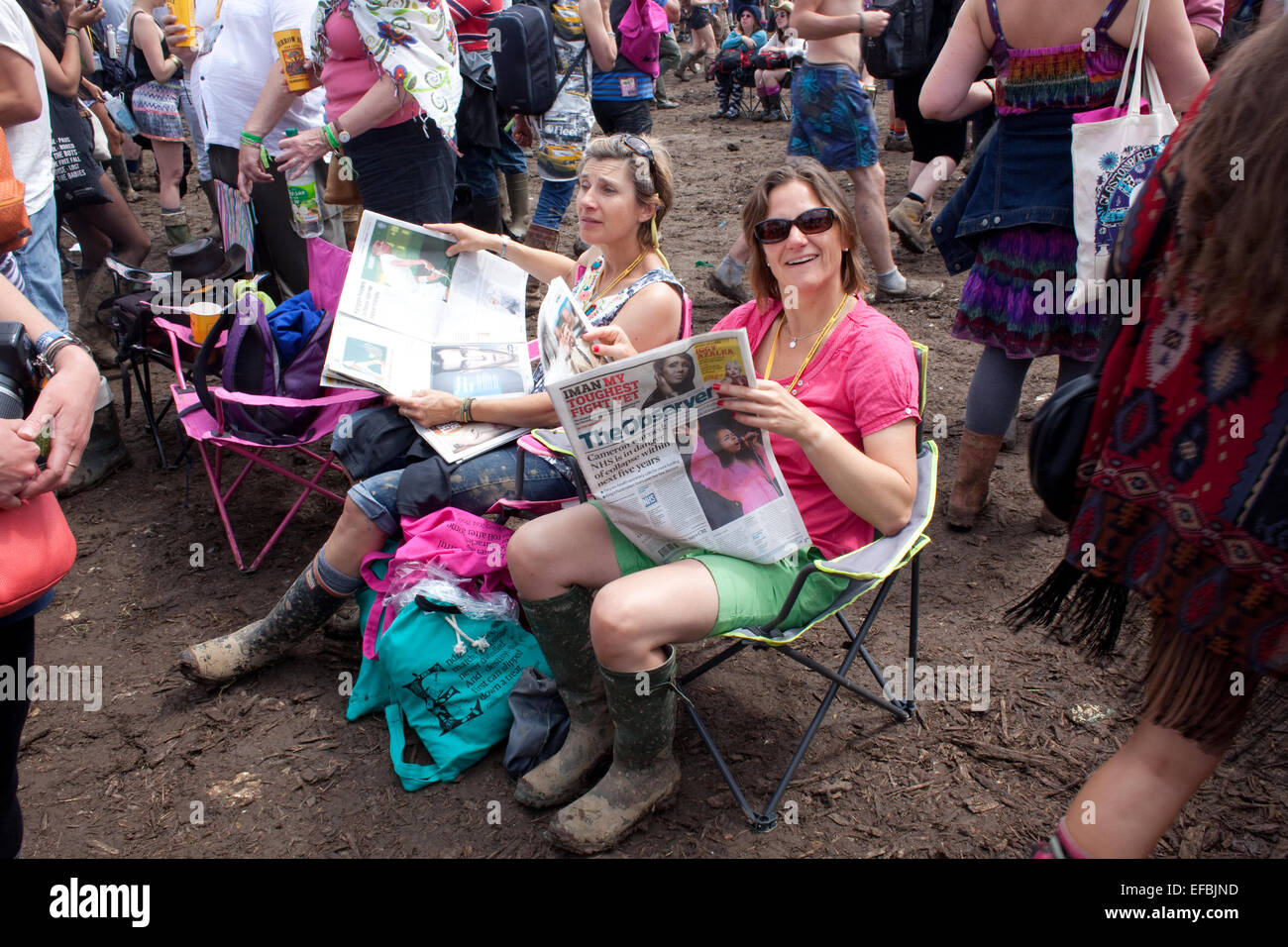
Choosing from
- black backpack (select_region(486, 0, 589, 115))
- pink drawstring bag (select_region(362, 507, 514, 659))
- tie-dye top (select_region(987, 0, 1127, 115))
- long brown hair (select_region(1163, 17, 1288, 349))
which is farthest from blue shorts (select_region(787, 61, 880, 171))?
long brown hair (select_region(1163, 17, 1288, 349))

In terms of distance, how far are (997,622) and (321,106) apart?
159 inches

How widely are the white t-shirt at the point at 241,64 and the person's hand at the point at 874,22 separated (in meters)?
2.74

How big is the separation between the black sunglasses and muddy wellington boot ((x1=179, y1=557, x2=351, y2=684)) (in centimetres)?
168

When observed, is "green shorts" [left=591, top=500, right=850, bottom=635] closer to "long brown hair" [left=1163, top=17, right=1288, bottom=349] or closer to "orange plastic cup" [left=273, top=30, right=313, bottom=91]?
"long brown hair" [left=1163, top=17, right=1288, bottom=349]

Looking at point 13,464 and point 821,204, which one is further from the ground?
point 821,204

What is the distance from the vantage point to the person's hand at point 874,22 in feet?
15.6

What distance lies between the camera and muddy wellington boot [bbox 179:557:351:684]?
285 cm

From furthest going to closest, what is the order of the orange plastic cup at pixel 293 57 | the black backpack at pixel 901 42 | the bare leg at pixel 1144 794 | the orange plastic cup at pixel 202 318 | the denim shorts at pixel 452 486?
the black backpack at pixel 901 42 → the orange plastic cup at pixel 293 57 → the orange plastic cup at pixel 202 318 → the denim shorts at pixel 452 486 → the bare leg at pixel 1144 794

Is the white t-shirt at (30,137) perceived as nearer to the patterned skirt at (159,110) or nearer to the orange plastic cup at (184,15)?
the orange plastic cup at (184,15)

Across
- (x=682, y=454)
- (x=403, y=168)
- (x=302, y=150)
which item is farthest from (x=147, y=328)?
(x=682, y=454)

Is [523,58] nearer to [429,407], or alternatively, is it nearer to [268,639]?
[429,407]

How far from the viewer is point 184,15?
5172mm

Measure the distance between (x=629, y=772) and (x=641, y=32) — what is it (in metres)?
5.33

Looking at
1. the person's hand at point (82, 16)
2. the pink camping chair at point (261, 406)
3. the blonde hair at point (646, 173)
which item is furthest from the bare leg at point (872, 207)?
the person's hand at point (82, 16)
